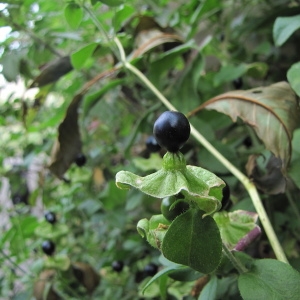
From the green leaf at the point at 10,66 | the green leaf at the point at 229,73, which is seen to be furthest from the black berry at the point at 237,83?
the green leaf at the point at 10,66

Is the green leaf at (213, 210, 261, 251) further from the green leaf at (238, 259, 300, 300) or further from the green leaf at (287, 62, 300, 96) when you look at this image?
the green leaf at (287, 62, 300, 96)

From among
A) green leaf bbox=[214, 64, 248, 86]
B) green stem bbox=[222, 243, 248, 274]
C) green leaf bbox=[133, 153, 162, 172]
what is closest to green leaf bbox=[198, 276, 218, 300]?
green stem bbox=[222, 243, 248, 274]

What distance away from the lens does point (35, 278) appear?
0.81 metres

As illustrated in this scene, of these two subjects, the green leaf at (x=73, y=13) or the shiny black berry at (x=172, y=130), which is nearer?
the shiny black berry at (x=172, y=130)

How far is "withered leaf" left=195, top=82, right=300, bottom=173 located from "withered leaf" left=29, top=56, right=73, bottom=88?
1.05 feet

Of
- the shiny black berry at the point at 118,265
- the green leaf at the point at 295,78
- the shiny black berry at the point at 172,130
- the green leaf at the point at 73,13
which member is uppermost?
the shiny black berry at the point at 172,130

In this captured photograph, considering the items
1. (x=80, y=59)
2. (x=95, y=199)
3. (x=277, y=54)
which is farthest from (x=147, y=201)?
(x=277, y=54)

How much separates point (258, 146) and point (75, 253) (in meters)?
0.52

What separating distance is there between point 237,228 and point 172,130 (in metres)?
0.16

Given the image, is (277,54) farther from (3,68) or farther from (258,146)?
(3,68)

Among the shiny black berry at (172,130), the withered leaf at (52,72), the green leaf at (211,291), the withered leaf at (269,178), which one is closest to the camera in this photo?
the shiny black berry at (172,130)

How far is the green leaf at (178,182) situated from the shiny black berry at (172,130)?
14 mm

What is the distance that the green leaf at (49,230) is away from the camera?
790 mm

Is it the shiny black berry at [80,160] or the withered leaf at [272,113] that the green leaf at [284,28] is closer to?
the withered leaf at [272,113]
